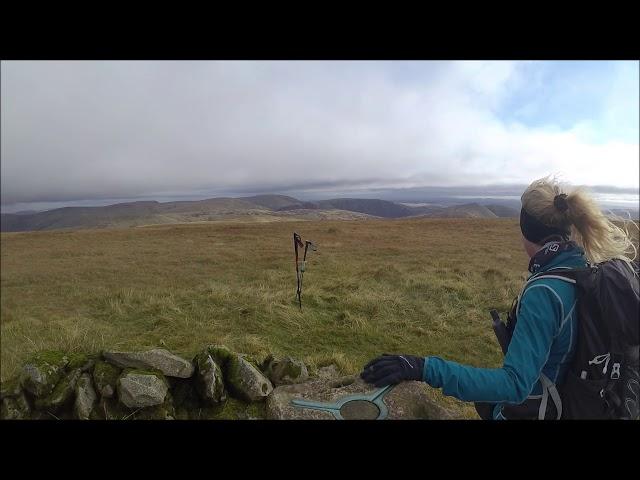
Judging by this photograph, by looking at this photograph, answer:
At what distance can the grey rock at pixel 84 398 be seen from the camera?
10.4 ft

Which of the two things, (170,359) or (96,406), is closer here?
(96,406)

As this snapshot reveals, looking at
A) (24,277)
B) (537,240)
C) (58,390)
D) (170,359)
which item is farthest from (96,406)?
(24,277)

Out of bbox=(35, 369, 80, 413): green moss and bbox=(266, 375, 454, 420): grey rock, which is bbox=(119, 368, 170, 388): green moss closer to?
bbox=(35, 369, 80, 413): green moss

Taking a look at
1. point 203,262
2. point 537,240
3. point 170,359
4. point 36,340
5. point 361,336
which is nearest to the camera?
point 537,240

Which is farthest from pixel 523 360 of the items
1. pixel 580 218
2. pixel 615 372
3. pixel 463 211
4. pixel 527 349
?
pixel 463 211

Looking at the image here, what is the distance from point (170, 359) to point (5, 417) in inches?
58.8

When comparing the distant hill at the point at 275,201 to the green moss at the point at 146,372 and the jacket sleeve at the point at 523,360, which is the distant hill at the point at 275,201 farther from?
the jacket sleeve at the point at 523,360

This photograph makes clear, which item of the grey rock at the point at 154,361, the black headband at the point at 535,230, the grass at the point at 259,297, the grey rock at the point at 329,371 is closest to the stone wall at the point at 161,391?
the grey rock at the point at 154,361

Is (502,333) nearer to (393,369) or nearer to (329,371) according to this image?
(393,369)

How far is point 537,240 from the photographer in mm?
2111

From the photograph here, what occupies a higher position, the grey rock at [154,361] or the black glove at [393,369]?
the black glove at [393,369]

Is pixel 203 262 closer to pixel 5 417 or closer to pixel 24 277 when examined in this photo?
pixel 24 277

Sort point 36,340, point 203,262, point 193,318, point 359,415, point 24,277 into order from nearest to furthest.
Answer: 1. point 359,415
2. point 36,340
3. point 193,318
4. point 24,277
5. point 203,262

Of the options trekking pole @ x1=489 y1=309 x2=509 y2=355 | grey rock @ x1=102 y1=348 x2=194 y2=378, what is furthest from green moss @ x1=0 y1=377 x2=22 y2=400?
trekking pole @ x1=489 y1=309 x2=509 y2=355
